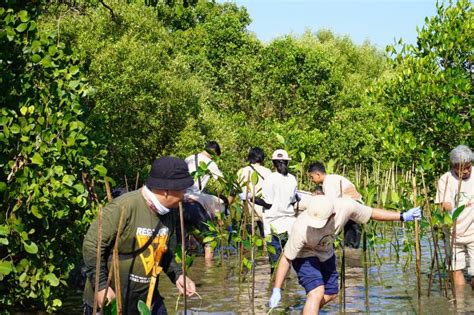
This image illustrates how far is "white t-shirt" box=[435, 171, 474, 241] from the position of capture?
11.6m

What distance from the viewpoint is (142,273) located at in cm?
658

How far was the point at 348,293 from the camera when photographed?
12.8m

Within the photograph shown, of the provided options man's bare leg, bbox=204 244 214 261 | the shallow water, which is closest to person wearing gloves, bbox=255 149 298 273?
the shallow water

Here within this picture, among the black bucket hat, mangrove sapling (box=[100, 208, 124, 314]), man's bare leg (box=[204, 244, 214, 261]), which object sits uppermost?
the black bucket hat

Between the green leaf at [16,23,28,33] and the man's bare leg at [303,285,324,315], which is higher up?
the green leaf at [16,23,28,33]

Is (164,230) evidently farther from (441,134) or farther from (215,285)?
(441,134)

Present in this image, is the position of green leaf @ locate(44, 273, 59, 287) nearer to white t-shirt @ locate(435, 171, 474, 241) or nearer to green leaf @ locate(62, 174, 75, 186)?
green leaf @ locate(62, 174, 75, 186)

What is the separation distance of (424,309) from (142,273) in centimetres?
556

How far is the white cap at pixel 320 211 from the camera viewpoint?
8250 mm

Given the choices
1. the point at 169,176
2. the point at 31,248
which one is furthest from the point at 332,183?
the point at 169,176

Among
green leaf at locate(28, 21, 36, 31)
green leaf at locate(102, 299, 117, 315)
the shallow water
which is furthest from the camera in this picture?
the shallow water

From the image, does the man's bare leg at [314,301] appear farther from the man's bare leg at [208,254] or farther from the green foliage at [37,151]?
the man's bare leg at [208,254]

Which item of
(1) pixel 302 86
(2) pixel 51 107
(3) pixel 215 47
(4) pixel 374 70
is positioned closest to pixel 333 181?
(2) pixel 51 107

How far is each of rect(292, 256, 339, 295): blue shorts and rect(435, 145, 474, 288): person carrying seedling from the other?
9.94 ft
